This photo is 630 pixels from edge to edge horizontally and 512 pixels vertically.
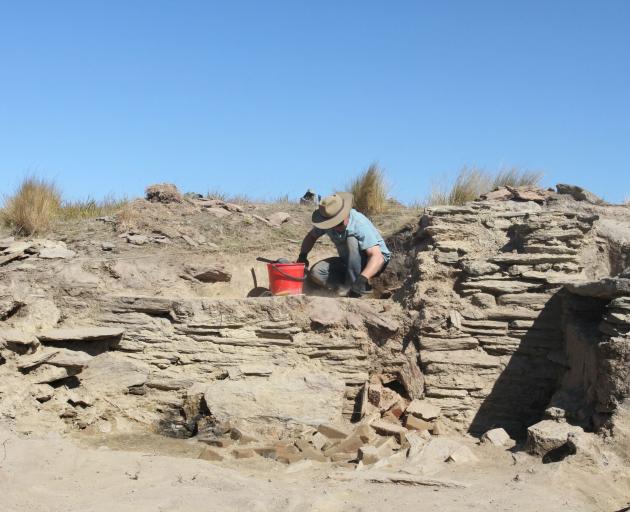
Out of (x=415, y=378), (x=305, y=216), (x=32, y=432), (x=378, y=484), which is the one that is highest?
(x=305, y=216)

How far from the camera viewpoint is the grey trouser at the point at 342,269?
286 inches

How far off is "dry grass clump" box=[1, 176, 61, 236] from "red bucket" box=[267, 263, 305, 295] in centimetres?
358

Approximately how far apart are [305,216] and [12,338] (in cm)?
554

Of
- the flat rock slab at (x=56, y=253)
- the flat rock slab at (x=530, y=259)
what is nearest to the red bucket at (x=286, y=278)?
the flat rock slab at (x=530, y=259)

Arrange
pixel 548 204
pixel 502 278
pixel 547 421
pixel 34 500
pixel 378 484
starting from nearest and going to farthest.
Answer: pixel 34 500 → pixel 378 484 → pixel 547 421 → pixel 502 278 → pixel 548 204

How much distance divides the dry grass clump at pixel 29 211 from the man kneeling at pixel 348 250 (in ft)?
12.4

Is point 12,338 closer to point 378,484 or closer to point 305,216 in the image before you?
point 378,484

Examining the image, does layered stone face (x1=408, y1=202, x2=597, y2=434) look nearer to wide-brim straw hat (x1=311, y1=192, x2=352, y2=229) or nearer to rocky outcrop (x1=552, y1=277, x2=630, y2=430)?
rocky outcrop (x1=552, y1=277, x2=630, y2=430)

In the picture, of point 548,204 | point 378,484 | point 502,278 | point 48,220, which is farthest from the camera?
point 48,220

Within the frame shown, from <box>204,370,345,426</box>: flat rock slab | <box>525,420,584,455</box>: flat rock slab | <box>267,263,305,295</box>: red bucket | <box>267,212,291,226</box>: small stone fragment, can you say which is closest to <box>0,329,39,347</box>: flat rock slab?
<box>204,370,345,426</box>: flat rock slab

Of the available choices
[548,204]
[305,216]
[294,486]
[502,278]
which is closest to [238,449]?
[294,486]

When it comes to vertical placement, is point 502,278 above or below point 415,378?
above

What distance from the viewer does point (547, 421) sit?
544 centimetres

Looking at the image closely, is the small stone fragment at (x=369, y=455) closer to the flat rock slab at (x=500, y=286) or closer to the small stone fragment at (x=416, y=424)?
the small stone fragment at (x=416, y=424)
